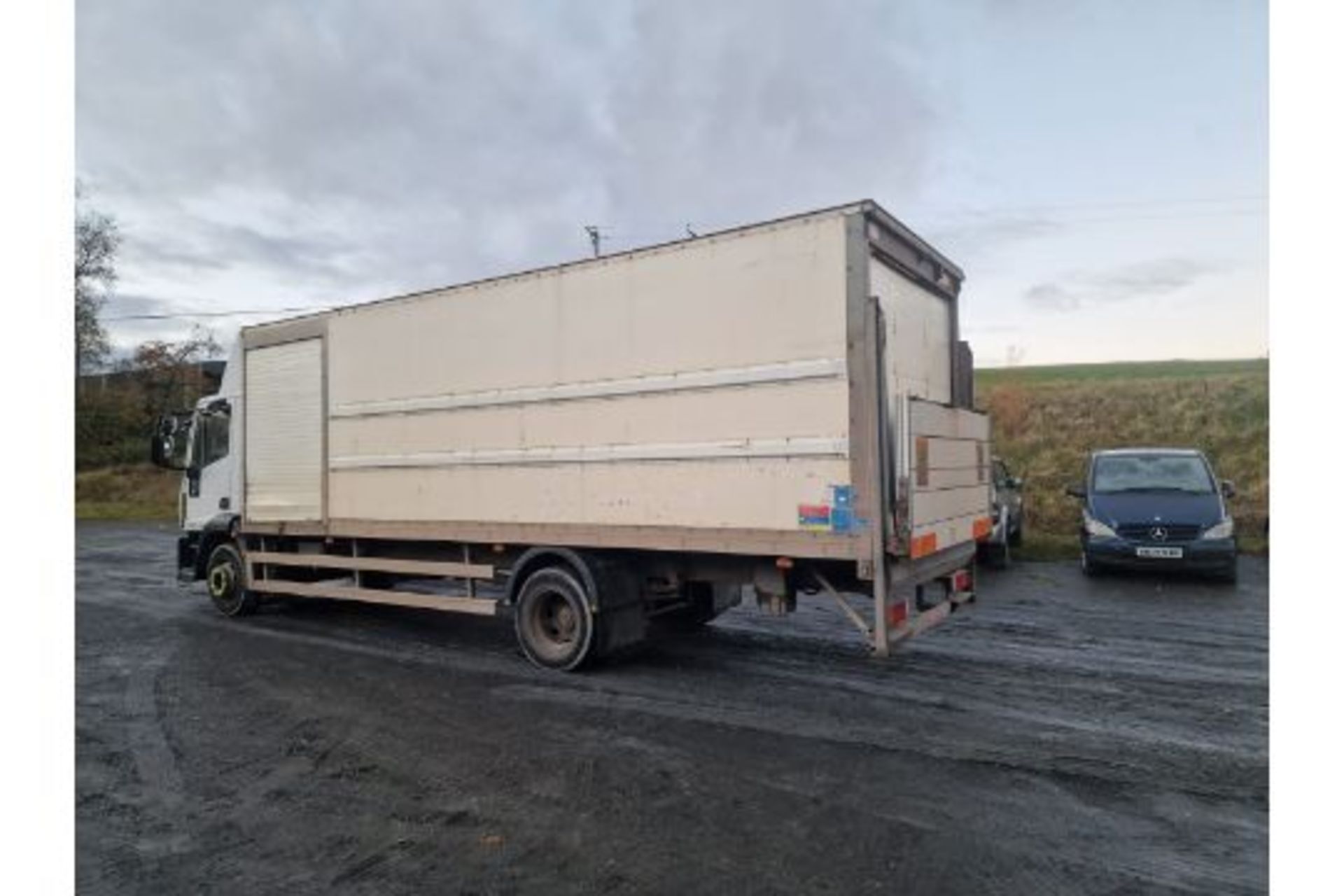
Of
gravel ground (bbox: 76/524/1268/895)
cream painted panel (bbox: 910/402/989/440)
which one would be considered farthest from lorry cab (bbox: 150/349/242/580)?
cream painted panel (bbox: 910/402/989/440)

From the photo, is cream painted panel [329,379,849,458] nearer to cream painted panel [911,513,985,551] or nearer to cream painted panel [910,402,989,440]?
cream painted panel [910,402,989,440]

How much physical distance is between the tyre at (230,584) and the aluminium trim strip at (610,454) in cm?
252

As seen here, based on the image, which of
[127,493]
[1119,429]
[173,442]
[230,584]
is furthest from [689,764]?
[127,493]

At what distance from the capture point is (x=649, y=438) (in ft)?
20.7

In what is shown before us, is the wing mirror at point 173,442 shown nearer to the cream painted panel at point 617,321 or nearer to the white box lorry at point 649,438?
the white box lorry at point 649,438

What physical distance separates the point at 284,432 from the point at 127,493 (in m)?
33.7

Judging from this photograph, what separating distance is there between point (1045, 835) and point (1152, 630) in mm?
5543

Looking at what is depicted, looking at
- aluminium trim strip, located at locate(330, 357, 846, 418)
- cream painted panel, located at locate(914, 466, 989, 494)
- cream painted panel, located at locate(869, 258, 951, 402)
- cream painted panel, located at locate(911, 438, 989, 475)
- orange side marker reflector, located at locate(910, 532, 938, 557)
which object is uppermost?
cream painted panel, located at locate(869, 258, 951, 402)

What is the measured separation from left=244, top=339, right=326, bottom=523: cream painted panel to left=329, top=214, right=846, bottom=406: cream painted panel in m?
0.50

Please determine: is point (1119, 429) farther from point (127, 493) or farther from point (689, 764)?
point (127, 493)

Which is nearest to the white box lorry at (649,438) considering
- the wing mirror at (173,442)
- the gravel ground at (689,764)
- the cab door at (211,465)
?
the gravel ground at (689,764)

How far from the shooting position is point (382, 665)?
7277mm

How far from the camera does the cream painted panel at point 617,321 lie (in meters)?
5.64

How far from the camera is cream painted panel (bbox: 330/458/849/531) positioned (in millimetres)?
5723
